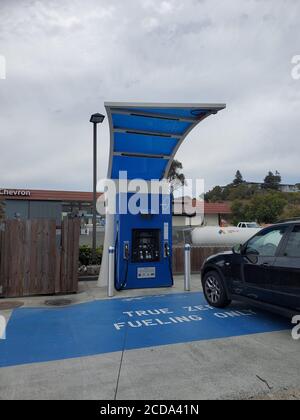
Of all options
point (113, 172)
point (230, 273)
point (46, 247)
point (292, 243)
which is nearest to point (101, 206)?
point (113, 172)

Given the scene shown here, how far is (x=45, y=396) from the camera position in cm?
339

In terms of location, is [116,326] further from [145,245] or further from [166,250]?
[166,250]

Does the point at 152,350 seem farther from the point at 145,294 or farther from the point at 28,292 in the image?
the point at 28,292

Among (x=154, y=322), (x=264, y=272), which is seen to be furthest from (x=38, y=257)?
(x=264, y=272)

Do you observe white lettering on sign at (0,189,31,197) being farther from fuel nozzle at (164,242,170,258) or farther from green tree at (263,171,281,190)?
green tree at (263,171,281,190)

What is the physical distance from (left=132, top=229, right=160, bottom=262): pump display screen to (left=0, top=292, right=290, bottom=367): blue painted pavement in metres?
1.48

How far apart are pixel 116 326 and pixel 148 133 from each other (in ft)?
15.6

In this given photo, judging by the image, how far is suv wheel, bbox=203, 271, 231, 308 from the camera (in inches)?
255

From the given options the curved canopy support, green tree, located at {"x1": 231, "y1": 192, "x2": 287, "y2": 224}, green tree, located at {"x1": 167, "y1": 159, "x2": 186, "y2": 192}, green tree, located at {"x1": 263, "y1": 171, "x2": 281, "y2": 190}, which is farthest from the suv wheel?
green tree, located at {"x1": 263, "y1": 171, "x2": 281, "y2": 190}

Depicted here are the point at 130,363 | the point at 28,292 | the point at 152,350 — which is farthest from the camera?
the point at 28,292

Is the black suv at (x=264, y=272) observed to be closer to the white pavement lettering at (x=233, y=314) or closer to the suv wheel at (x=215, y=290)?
the suv wheel at (x=215, y=290)

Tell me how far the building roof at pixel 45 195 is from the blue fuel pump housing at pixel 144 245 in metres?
28.6
